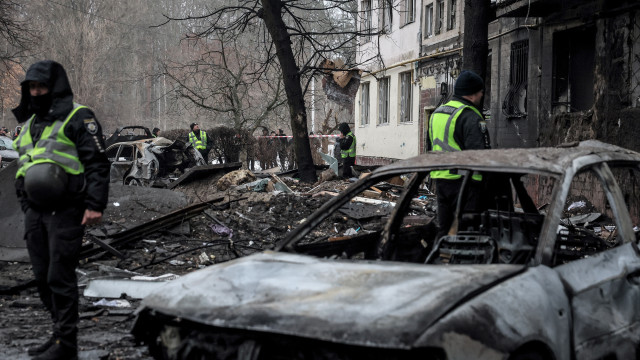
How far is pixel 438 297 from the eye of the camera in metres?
2.72

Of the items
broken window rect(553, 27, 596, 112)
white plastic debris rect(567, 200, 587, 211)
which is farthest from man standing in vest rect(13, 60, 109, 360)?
broken window rect(553, 27, 596, 112)

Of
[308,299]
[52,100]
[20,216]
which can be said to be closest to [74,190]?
[52,100]

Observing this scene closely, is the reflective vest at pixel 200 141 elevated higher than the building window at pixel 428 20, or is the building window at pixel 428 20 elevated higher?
the building window at pixel 428 20

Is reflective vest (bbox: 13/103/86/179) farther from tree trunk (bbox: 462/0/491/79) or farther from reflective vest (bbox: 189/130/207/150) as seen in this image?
reflective vest (bbox: 189/130/207/150)

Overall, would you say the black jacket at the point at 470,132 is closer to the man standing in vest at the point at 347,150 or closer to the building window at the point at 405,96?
the man standing in vest at the point at 347,150

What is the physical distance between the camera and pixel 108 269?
295 inches

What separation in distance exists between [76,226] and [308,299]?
2.16 m

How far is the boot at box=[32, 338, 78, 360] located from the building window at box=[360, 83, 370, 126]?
25346 mm

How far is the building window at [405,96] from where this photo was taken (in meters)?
24.2

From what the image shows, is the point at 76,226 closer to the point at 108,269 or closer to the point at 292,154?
the point at 108,269

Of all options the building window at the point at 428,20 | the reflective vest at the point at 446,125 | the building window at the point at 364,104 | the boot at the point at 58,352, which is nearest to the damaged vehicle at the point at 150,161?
the building window at the point at 428,20

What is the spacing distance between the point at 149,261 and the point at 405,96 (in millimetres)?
17542

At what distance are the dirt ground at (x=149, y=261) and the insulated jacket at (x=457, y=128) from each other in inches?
113

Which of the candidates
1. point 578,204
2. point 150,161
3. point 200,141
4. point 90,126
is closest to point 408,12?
point 200,141
